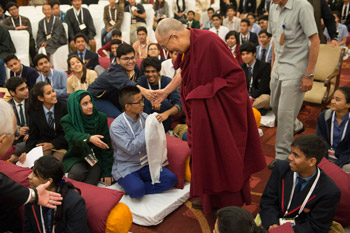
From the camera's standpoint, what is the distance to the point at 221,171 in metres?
2.29

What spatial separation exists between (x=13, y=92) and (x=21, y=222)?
168 cm

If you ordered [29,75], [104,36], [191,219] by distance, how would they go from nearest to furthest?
[191,219] → [29,75] → [104,36]

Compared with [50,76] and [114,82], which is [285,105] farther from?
[50,76]

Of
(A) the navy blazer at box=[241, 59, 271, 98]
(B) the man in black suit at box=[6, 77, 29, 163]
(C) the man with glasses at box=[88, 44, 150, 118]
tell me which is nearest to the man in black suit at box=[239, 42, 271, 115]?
(A) the navy blazer at box=[241, 59, 271, 98]

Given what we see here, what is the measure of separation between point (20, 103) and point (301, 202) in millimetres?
2674

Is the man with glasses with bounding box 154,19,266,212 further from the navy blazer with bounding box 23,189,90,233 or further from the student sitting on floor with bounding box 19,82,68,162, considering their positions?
the student sitting on floor with bounding box 19,82,68,162

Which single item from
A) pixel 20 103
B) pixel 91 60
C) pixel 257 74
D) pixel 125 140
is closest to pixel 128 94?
pixel 125 140

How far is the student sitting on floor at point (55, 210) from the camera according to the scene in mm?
1964

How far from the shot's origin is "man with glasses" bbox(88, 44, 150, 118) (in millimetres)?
3596

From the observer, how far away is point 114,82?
11.8ft

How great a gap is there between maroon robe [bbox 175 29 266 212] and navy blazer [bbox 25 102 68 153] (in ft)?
4.60

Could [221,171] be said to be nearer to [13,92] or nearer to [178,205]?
[178,205]

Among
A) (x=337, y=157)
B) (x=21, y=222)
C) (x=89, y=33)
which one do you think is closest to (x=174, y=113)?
(x=337, y=157)

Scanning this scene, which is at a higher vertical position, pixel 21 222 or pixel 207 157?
pixel 207 157
